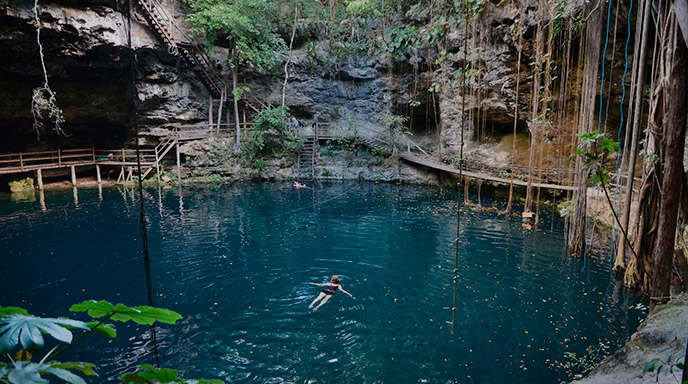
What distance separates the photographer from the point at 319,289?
616 cm

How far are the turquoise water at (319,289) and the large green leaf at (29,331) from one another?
11.0 ft

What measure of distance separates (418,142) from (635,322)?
14584 millimetres

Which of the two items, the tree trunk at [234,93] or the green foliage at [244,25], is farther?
the tree trunk at [234,93]

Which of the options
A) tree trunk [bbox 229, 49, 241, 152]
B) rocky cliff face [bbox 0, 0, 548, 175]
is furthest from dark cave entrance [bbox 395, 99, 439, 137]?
tree trunk [bbox 229, 49, 241, 152]

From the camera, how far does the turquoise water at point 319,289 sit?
427 centimetres

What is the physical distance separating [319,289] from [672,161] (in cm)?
494

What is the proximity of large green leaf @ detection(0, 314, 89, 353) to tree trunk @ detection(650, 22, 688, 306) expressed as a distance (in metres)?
4.92

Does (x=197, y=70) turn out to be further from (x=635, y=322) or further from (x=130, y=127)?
(x=635, y=322)

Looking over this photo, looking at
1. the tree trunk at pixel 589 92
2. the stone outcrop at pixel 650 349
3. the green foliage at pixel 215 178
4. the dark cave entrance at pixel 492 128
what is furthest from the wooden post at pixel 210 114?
the stone outcrop at pixel 650 349

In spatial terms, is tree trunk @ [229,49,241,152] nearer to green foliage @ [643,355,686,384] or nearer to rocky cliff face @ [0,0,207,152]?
rocky cliff face @ [0,0,207,152]

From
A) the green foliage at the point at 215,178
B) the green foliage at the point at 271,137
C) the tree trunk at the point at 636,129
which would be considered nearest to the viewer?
the tree trunk at the point at 636,129

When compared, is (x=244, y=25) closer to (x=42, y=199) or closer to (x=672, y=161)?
(x=42, y=199)

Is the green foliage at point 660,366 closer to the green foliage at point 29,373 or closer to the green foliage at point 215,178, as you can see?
the green foliage at point 29,373

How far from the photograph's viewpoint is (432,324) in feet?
16.5
